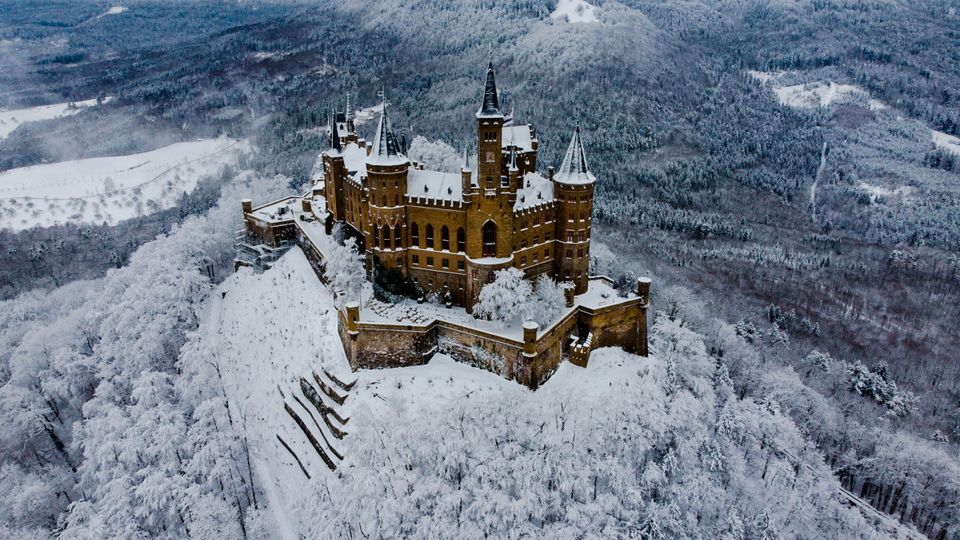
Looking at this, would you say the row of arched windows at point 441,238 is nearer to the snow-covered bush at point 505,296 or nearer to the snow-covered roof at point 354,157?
the snow-covered bush at point 505,296

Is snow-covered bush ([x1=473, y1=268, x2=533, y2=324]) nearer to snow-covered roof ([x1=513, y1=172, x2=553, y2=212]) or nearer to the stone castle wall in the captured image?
the stone castle wall

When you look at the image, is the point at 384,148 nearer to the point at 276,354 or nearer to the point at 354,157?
the point at 354,157

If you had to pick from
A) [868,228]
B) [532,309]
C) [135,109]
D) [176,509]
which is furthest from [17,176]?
[868,228]

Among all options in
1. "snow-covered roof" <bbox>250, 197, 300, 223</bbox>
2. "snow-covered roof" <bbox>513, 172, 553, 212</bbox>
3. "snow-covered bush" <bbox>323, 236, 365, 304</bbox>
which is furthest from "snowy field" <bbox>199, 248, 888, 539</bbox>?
"snow-covered roof" <bbox>513, 172, 553, 212</bbox>

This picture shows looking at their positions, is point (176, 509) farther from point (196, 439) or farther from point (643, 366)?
point (643, 366)

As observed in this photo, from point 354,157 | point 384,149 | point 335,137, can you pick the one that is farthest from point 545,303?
point 335,137

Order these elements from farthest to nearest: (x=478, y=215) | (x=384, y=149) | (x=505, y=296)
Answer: (x=384, y=149) < (x=478, y=215) < (x=505, y=296)
